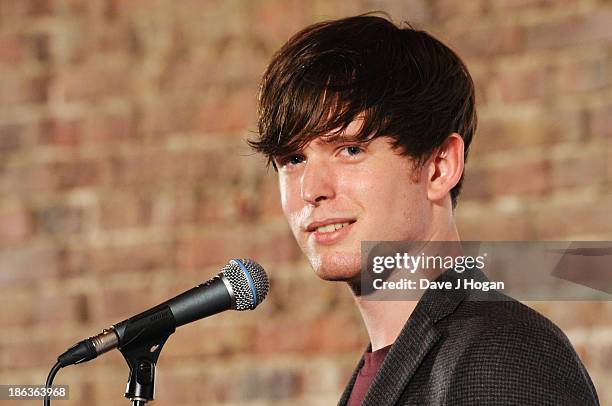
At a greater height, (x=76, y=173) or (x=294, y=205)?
(x=76, y=173)

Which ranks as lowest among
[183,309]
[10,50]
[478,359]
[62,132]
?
[478,359]

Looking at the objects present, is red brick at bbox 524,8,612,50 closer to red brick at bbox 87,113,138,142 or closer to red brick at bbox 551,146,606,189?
red brick at bbox 551,146,606,189

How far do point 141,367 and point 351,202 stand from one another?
386mm

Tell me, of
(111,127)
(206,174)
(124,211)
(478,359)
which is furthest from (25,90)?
(478,359)

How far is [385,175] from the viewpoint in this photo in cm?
167

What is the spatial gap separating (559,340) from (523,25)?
1.14 metres

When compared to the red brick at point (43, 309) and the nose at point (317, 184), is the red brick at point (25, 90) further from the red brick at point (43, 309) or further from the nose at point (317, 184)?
the nose at point (317, 184)

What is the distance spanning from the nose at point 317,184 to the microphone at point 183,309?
0.50 ft

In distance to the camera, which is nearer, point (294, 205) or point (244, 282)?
point (244, 282)

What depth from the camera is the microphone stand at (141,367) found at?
1.45 metres

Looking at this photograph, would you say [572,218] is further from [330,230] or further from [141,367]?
[141,367]

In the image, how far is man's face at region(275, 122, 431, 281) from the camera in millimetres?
1647

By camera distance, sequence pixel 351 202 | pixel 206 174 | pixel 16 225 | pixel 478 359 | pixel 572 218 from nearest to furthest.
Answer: pixel 478 359 → pixel 351 202 → pixel 572 218 → pixel 206 174 → pixel 16 225

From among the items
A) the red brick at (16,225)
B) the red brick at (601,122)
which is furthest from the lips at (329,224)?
the red brick at (16,225)
